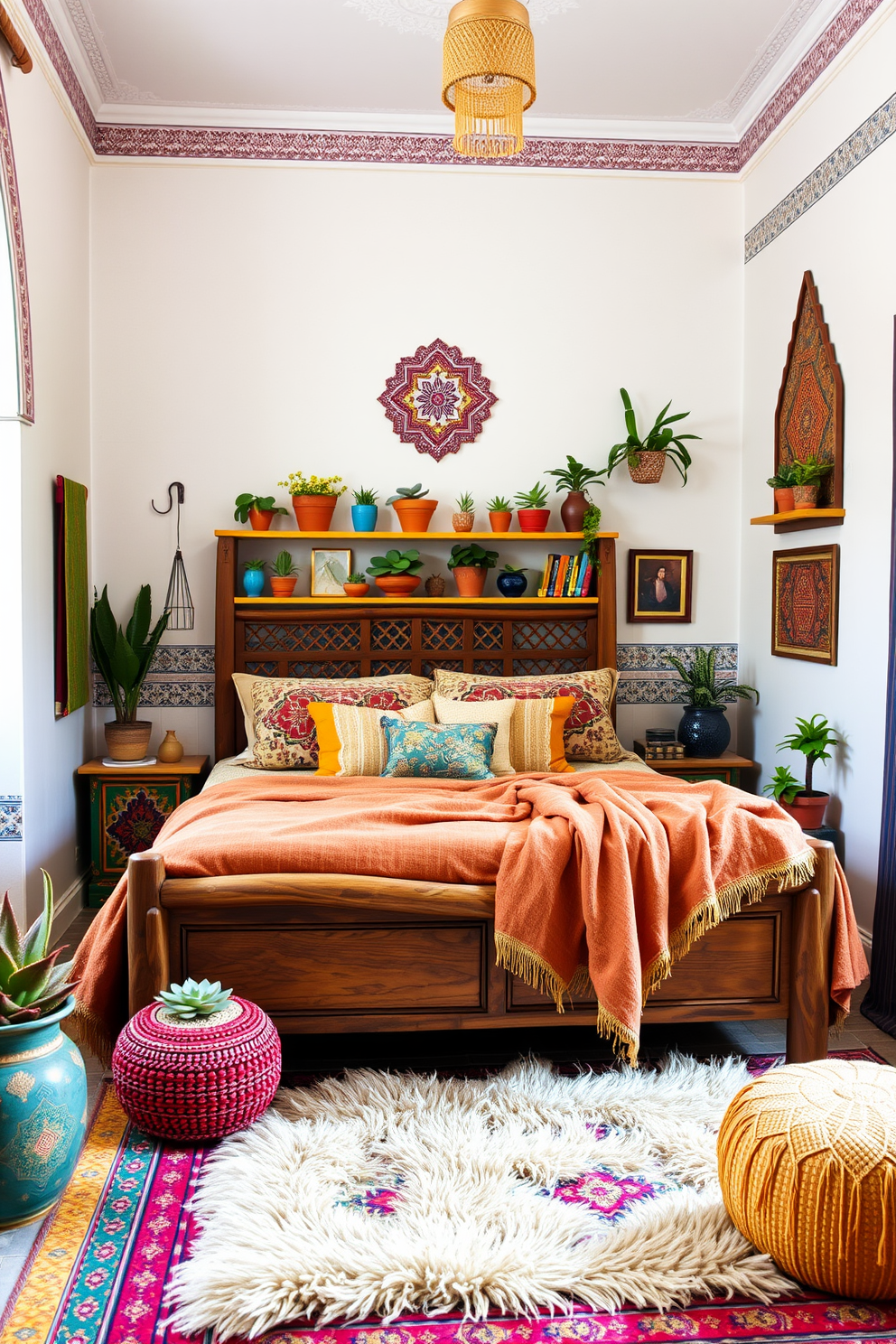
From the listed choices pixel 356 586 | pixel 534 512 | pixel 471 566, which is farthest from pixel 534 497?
pixel 356 586

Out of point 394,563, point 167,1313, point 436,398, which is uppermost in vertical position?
point 436,398

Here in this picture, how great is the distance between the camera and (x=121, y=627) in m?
5.43

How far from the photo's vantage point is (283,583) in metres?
5.32

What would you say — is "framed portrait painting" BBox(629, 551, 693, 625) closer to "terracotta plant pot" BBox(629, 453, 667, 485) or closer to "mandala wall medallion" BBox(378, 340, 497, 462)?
"terracotta plant pot" BBox(629, 453, 667, 485)

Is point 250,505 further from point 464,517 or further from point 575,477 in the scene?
point 575,477

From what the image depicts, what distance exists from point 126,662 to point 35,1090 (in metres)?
3.02

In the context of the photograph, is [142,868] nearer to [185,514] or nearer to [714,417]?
[185,514]

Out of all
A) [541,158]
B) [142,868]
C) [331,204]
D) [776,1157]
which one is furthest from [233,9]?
[776,1157]

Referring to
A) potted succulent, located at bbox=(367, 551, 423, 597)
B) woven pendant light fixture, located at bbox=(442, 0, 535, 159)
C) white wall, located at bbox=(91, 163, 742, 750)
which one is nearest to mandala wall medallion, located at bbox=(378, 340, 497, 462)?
white wall, located at bbox=(91, 163, 742, 750)

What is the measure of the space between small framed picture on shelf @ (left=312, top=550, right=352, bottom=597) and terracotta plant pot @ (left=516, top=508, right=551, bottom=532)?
92cm

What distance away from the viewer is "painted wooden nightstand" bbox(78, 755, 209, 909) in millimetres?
4980

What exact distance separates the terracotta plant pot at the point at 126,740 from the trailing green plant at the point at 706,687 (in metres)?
2.76

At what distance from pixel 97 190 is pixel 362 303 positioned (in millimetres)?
1441

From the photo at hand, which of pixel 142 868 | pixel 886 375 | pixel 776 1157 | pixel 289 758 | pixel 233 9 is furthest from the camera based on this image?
pixel 289 758
